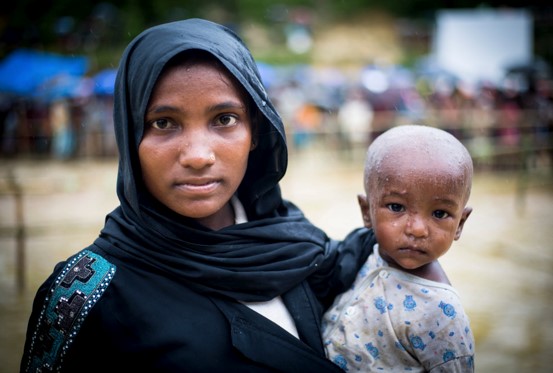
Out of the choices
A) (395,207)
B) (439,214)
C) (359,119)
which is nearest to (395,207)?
(395,207)

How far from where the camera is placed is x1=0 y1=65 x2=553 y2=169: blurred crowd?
429 inches

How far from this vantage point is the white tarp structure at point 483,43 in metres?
19.0

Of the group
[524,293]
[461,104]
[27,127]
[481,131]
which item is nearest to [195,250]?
[524,293]

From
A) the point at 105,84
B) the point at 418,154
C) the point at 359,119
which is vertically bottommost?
Result: the point at 418,154

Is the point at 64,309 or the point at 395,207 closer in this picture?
the point at 64,309

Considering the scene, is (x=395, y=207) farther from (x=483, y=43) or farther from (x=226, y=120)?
(x=483, y=43)

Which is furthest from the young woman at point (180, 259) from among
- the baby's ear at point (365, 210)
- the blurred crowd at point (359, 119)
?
the blurred crowd at point (359, 119)

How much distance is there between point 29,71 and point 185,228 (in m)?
15.6

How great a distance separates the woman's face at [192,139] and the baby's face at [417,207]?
431 mm

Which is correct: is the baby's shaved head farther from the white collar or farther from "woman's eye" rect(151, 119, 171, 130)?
"woman's eye" rect(151, 119, 171, 130)

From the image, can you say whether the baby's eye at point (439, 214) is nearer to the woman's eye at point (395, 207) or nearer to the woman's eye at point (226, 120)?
the woman's eye at point (395, 207)

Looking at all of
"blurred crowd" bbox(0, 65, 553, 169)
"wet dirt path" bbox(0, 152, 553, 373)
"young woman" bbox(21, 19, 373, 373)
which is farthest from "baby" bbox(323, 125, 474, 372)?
"blurred crowd" bbox(0, 65, 553, 169)

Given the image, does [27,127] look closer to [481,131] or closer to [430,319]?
[481,131]

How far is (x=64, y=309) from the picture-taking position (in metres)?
1.31
